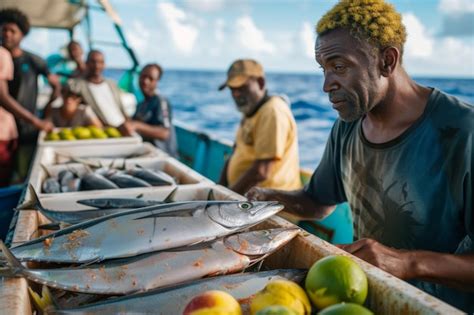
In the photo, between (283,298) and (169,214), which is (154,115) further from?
(283,298)

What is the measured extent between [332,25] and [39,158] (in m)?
3.03

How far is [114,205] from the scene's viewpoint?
2.41m

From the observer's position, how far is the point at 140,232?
1.62 metres

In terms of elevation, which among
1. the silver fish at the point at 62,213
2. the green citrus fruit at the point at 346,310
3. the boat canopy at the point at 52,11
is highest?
the boat canopy at the point at 52,11

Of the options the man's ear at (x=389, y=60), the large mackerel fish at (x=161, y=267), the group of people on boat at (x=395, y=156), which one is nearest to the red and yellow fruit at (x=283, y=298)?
the large mackerel fish at (x=161, y=267)

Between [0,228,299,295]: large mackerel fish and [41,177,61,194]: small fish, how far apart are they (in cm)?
165

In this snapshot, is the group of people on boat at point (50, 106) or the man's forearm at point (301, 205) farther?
the group of people on boat at point (50, 106)

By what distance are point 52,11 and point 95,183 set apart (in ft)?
24.0

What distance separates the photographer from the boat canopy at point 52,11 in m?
7.88

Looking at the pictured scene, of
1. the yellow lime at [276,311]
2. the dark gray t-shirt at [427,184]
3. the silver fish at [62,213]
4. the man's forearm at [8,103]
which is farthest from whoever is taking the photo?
the man's forearm at [8,103]

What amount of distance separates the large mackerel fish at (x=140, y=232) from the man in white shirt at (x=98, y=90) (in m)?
4.96

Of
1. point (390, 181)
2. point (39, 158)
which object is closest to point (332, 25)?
point (390, 181)

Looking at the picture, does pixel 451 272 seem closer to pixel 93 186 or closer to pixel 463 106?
pixel 463 106

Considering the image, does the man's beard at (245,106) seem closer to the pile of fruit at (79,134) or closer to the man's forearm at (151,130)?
the pile of fruit at (79,134)
